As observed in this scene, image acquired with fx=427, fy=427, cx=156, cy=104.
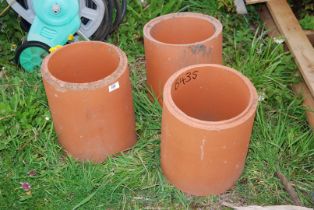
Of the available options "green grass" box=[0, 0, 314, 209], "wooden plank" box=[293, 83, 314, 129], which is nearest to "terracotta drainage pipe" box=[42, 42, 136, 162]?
"green grass" box=[0, 0, 314, 209]

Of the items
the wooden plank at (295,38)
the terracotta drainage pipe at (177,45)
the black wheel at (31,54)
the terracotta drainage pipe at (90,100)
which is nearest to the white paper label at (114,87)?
the terracotta drainage pipe at (90,100)

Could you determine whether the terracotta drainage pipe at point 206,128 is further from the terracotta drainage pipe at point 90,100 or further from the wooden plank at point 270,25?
the wooden plank at point 270,25

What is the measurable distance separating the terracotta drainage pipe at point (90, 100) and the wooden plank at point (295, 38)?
1194mm

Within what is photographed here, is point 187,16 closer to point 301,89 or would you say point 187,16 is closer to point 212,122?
point 301,89

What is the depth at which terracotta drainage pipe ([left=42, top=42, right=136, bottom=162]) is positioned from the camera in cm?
219

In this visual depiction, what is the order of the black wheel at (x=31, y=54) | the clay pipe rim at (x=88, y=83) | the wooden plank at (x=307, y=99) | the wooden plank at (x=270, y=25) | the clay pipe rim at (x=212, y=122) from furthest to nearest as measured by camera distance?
1. the wooden plank at (x=270, y=25)
2. the black wheel at (x=31, y=54)
3. the wooden plank at (x=307, y=99)
4. the clay pipe rim at (x=88, y=83)
5. the clay pipe rim at (x=212, y=122)

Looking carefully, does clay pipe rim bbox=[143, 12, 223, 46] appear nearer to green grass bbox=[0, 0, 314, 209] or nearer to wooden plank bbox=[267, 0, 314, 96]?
green grass bbox=[0, 0, 314, 209]

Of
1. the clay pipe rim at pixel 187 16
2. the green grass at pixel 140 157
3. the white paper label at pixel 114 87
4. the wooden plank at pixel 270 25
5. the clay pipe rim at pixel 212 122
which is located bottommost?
the green grass at pixel 140 157

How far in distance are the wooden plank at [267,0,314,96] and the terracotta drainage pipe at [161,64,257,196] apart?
2.23ft

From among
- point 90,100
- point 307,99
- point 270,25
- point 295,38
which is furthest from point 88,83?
point 270,25

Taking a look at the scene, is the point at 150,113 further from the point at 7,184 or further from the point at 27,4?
the point at 27,4

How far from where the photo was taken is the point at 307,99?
2.78 meters

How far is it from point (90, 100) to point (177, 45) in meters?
0.62

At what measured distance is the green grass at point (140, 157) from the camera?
7.61 feet
